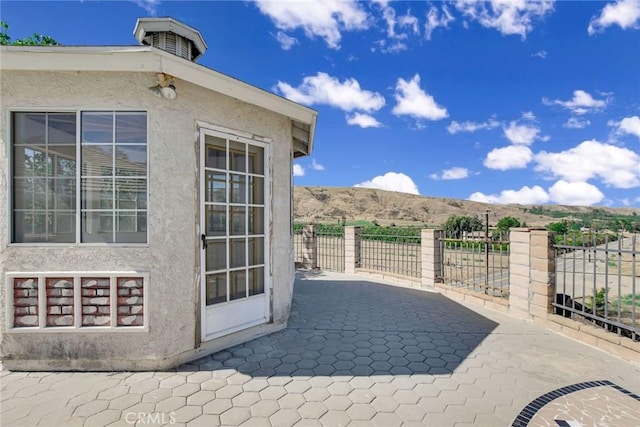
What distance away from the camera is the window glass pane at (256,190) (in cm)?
469

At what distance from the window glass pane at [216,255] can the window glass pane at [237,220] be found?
0.25 m

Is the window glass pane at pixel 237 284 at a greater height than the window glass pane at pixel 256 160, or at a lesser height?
lesser

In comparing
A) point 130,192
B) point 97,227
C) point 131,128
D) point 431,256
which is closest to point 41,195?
point 97,227

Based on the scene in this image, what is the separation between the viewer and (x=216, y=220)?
4.25 metres

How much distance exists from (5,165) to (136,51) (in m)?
2.12

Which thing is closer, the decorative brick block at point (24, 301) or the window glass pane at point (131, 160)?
the decorative brick block at point (24, 301)

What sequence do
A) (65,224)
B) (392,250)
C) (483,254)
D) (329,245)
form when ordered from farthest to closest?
(329,245), (392,250), (483,254), (65,224)

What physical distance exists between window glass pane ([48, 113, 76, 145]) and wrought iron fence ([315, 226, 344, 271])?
869cm

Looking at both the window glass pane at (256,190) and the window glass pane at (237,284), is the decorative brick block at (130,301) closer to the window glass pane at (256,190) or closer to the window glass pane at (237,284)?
the window glass pane at (237,284)

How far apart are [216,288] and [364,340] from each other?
7.81 ft

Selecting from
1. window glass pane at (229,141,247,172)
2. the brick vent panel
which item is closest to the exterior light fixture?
window glass pane at (229,141,247,172)

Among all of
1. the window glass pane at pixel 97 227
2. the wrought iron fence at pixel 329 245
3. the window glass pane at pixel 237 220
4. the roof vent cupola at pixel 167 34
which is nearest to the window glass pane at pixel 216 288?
the window glass pane at pixel 237 220

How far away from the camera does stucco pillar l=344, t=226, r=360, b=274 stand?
34.2ft

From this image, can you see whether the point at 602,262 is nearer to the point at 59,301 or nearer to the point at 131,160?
the point at 131,160
